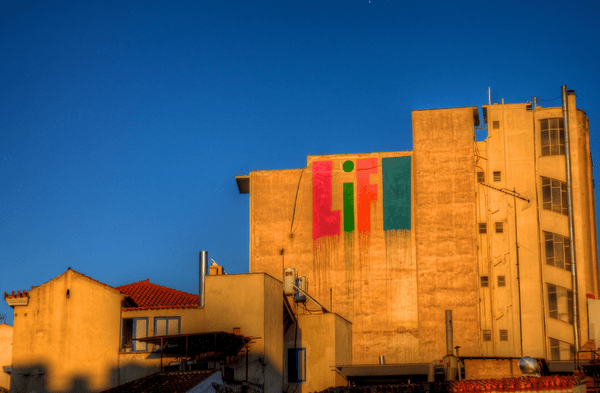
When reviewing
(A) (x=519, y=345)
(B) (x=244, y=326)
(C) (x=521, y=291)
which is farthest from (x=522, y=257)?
(B) (x=244, y=326)

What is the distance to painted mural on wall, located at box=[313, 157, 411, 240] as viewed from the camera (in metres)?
59.5

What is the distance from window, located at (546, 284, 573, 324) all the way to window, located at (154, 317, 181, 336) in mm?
27873

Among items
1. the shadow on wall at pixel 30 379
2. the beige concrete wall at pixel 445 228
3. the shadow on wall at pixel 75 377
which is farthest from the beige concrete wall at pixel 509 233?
the shadow on wall at pixel 30 379

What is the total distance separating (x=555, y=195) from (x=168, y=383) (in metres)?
36.3

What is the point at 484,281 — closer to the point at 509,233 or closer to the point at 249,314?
the point at 509,233

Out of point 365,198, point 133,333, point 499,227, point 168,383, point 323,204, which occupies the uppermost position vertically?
point 365,198

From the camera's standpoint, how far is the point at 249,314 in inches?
1598

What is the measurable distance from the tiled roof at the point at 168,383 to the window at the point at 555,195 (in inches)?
1322

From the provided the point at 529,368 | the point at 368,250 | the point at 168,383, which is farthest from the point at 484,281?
the point at 168,383

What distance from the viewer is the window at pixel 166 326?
136 ft

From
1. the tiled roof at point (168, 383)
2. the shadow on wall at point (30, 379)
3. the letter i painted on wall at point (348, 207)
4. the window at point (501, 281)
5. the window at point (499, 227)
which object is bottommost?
the shadow on wall at point (30, 379)

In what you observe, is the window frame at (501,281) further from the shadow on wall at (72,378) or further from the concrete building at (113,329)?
the shadow on wall at (72,378)

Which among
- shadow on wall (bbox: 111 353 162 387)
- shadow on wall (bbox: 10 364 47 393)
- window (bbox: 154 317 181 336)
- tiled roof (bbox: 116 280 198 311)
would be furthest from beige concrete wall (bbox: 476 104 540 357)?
shadow on wall (bbox: 10 364 47 393)

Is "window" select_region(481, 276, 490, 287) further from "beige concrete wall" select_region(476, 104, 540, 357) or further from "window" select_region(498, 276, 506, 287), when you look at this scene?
"window" select_region(498, 276, 506, 287)
